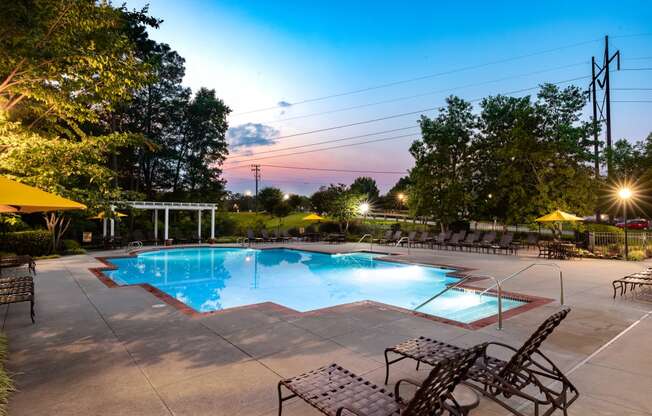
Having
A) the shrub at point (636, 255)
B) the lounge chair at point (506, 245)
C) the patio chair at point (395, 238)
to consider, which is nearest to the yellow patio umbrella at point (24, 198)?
the lounge chair at point (506, 245)

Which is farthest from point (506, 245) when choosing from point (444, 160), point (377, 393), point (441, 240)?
point (377, 393)

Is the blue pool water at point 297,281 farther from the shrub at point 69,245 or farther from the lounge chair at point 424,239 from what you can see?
the lounge chair at point 424,239

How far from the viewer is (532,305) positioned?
6938mm

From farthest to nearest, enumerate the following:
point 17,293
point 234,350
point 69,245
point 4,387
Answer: point 69,245 < point 17,293 < point 234,350 < point 4,387

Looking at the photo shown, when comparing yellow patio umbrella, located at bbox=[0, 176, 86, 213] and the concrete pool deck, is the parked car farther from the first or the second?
yellow patio umbrella, located at bbox=[0, 176, 86, 213]

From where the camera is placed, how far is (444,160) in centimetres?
2408

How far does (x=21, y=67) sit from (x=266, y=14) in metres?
20.2

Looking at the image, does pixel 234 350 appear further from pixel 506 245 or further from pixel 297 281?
pixel 506 245

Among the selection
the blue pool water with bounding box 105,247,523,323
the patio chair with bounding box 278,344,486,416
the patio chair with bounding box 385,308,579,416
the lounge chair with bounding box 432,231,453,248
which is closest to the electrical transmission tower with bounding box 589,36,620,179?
the lounge chair with bounding box 432,231,453,248

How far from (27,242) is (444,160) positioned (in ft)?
74.5

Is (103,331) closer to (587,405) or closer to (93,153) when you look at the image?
(93,153)

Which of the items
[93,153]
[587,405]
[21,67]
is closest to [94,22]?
[21,67]

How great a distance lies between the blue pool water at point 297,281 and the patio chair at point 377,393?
16.9 ft

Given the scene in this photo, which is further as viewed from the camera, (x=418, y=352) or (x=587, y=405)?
(x=418, y=352)
